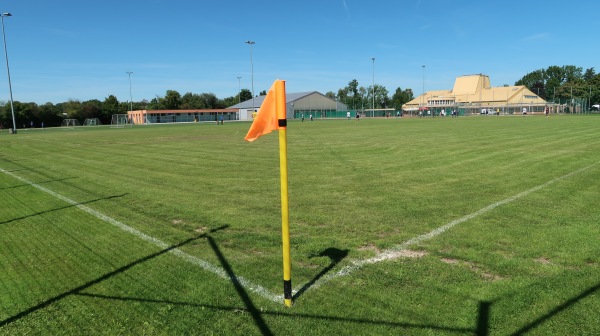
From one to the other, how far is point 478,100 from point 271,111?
143 m

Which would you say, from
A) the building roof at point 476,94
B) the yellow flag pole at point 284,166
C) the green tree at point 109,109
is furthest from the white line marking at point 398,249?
the building roof at point 476,94

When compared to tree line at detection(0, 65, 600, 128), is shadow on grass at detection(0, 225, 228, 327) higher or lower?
lower

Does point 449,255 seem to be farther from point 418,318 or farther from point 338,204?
point 338,204

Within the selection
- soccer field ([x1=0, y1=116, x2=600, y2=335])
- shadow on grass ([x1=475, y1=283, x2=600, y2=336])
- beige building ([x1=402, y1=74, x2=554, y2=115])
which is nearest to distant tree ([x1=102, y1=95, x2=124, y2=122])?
beige building ([x1=402, y1=74, x2=554, y2=115])

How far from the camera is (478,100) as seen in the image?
13212cm

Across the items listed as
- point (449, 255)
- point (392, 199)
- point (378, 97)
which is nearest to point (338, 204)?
point (392, 199)

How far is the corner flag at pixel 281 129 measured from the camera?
388 centimetres

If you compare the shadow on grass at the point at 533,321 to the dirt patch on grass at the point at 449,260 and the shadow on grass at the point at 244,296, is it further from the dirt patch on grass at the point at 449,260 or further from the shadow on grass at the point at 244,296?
the shadow on grass at the point at 244,296

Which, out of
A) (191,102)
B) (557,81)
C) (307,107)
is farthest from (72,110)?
(557,81)

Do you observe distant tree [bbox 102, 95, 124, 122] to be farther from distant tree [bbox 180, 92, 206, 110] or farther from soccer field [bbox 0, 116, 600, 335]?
soccer field [bbox 0, 116, 600, 335]

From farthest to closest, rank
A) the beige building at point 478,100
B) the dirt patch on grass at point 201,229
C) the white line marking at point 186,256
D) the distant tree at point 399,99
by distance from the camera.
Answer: the distant tree at point 399,99 → the beige building at point 478,100 → the dirt patch on grass at point 201,229 → the white line marking at point 186,256

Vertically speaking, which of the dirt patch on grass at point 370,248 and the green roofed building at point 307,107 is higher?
the green roofed building at point 307,107

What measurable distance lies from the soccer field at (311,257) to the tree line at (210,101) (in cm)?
8987

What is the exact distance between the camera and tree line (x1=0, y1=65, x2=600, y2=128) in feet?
294
